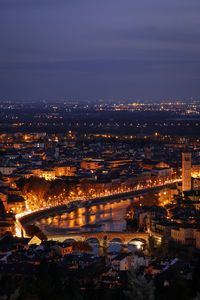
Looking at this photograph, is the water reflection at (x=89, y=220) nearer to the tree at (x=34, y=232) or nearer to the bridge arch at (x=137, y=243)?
the tree at (x=34, y=232)

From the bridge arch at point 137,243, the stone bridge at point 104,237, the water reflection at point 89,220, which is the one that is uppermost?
the stone bridge at point 104,237

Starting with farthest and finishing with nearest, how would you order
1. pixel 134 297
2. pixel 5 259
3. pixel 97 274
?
pixel 5 259, pixel 97 274, pixel 134 297

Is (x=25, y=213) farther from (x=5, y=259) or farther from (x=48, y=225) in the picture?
(x=5, y=259)

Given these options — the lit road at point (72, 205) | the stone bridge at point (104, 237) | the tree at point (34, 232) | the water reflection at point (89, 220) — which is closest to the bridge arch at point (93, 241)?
the stone bridge at point (104, 237)

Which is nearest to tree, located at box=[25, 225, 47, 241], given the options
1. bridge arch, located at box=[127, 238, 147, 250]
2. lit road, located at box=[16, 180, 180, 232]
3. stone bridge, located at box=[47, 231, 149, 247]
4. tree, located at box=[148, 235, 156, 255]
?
stone bridge, located at box=[47, 231, 149, 247]

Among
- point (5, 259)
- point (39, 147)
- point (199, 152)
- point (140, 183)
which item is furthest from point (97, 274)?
point (39, 147)

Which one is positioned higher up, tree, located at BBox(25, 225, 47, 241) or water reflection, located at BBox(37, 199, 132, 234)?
tree, located at BBox(25, 225, 47, 241)

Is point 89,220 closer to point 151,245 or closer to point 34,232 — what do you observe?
point 34,232

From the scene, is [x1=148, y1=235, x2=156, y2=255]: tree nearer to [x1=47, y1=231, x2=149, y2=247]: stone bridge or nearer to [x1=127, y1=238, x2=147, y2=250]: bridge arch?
[x1=127, y1=238, x2=147, y2=250]: bridge arch

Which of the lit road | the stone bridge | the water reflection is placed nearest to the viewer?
the stone bridge
